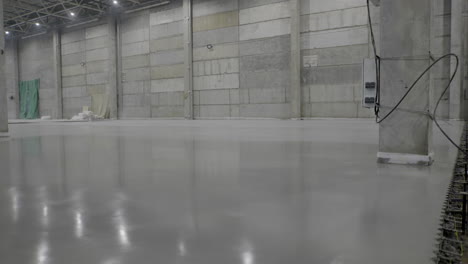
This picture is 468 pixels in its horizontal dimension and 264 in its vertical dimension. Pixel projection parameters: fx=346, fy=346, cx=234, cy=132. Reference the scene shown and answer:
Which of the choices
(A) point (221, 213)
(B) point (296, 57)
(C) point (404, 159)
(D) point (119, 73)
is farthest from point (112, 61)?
(A) point (221, 213)

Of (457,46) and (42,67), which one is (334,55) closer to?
(457,46)

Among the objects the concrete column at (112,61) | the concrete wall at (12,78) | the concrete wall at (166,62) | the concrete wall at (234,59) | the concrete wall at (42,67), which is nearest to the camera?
the concrete wall at (234,59)

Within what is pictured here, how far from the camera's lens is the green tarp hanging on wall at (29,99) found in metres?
28.7

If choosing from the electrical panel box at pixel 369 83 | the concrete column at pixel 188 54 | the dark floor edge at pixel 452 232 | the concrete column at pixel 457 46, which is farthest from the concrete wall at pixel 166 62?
the dark floor edge at pixel 452 232

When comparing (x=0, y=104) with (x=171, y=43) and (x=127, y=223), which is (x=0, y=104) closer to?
(x=127, y=223)

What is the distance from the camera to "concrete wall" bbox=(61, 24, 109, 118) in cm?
2473

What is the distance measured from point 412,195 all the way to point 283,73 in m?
15.7

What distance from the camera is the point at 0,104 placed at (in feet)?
28.0

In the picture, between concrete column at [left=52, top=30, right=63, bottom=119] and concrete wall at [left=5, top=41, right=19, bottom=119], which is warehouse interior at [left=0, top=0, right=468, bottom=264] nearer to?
concrete column at [left=52, top=30, right=63, bottom=119]

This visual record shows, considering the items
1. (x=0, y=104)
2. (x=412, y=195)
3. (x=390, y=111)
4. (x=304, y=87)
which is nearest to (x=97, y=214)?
(x=412, y=195)

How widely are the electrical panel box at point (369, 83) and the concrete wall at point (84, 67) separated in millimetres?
22973

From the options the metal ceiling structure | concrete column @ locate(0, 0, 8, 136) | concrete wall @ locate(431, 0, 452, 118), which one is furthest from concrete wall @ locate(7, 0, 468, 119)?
concrete column @ locate(0, 0, 8, 136)

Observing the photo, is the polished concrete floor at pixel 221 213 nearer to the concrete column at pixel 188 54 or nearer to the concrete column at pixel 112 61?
the concrete column at pixel 188 54

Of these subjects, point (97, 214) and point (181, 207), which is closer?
point (97, 214)
